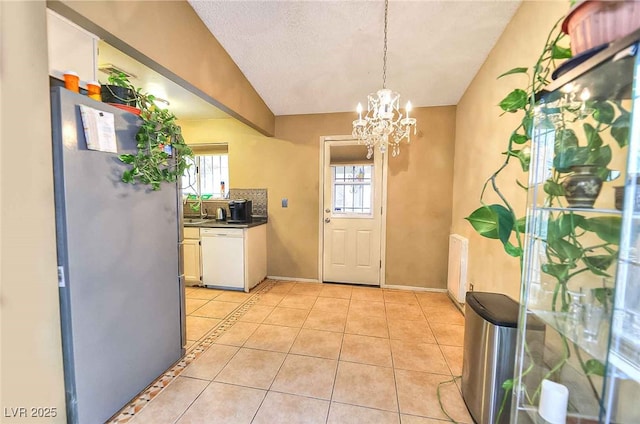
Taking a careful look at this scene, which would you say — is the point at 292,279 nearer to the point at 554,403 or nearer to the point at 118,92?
the point at 118,92

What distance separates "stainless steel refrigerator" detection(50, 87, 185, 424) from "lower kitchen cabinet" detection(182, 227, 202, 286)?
1677 millimetres

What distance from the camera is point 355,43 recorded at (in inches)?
90.1

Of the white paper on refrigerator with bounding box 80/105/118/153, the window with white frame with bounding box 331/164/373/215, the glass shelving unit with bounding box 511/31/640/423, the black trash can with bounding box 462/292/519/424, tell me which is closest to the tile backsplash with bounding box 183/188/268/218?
the window with white frame with bounding box 331/164/373/215

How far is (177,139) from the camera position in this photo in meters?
1.78

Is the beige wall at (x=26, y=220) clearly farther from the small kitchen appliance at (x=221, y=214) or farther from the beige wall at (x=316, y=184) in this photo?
the beige wall at (x=316, y=184)

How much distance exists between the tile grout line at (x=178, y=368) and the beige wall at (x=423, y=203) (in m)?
2.09

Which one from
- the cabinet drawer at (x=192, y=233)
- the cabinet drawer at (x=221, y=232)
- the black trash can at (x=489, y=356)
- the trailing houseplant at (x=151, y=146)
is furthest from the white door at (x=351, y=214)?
the trailing houseplant at (x=151, y=146)

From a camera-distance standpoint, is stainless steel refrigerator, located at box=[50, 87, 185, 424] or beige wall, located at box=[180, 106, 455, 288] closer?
stainless steel refrigerator, located at box=[50, 87, 185, 424]

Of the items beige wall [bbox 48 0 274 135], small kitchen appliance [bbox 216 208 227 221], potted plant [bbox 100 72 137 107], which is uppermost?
beige wall [bbox 48 0 274 135]

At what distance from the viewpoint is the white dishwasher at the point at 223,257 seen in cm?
330

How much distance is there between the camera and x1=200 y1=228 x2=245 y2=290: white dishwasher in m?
3.30

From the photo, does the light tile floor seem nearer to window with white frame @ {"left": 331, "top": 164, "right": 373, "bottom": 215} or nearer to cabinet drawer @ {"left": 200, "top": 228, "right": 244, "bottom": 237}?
cabinet drawer @ {"left": 200, "top": 228, "right": 244, "bottom": 237}

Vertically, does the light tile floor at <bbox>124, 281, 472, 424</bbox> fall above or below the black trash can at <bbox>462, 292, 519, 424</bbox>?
below

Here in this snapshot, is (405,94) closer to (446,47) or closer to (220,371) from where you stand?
(446,47)
